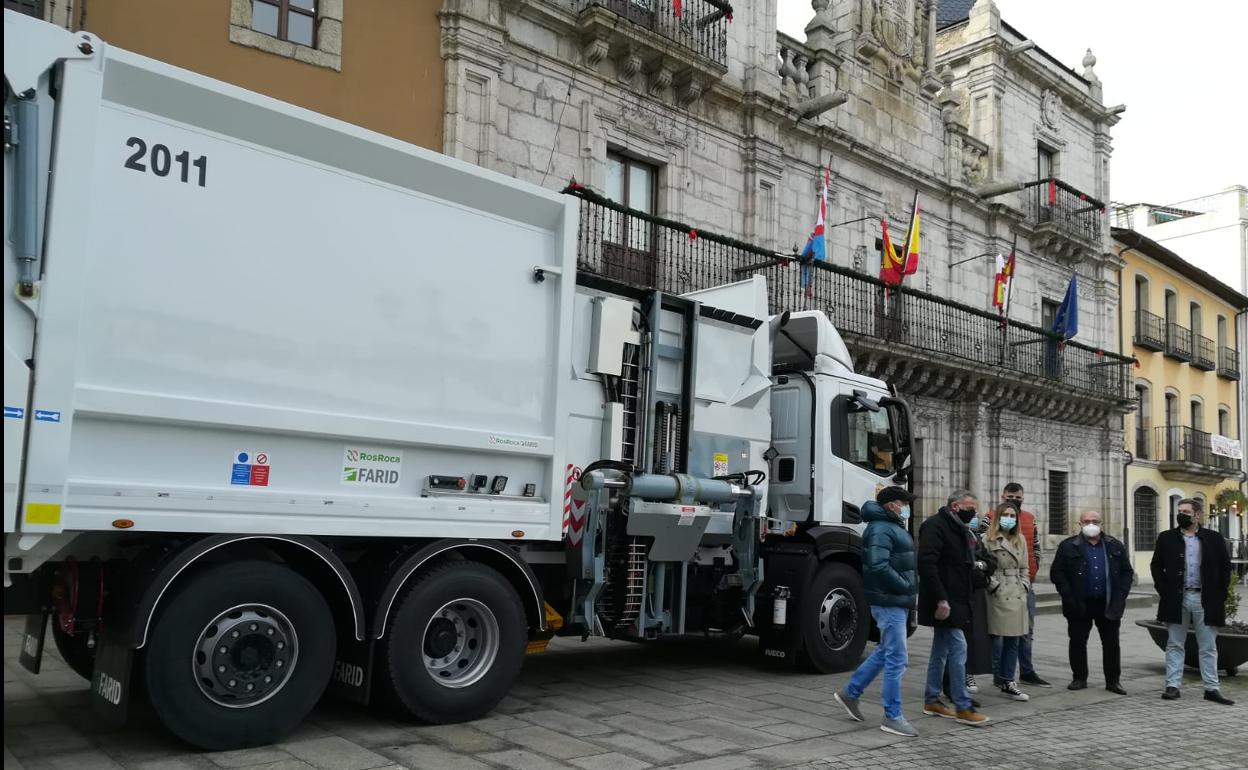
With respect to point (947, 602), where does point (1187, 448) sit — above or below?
above

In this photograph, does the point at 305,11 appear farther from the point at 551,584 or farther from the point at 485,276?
the point at 551,584

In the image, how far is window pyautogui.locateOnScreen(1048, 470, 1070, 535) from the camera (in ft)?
79.4

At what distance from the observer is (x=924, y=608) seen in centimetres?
744

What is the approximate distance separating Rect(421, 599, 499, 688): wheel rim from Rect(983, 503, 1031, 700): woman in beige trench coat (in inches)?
174

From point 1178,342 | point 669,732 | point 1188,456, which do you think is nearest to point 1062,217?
point 1178,342

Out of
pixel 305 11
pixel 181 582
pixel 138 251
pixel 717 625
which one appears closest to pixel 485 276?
pixel 138 251

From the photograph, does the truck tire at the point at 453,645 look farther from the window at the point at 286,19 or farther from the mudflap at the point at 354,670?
the window at the point at 286,19

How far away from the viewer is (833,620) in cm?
911

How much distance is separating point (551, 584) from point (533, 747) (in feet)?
4.73

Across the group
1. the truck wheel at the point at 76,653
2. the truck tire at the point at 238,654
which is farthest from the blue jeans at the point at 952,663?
the truck wheel at the point at 76,653

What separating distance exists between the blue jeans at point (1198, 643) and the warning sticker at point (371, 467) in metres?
6.75

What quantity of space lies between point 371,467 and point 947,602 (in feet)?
13.3

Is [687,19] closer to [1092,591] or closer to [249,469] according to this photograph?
[1092,591]

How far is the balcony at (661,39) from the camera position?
47.7 ft
